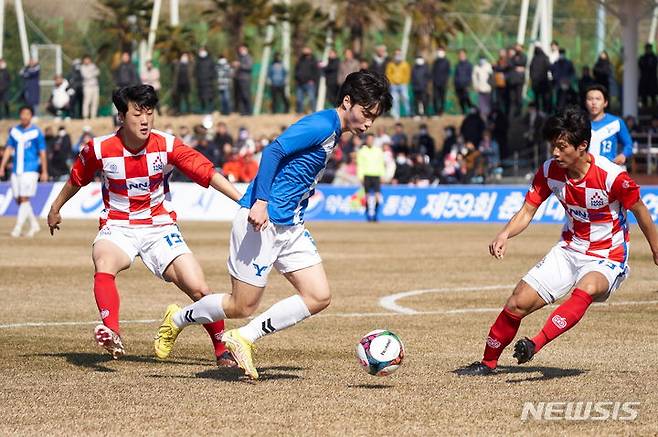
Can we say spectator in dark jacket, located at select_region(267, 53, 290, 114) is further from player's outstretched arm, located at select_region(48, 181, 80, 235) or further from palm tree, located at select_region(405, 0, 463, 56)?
player's outstretched arm, located at select_region(48, 181, 80, 235)

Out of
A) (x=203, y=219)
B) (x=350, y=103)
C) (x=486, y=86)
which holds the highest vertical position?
(x=350, y=103)

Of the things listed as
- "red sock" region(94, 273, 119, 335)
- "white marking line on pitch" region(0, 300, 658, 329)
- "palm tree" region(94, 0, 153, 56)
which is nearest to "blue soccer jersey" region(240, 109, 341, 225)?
"red sock" region(94, 273, 119, 335)

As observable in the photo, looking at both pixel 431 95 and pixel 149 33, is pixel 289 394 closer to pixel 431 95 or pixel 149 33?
pixel 431 95

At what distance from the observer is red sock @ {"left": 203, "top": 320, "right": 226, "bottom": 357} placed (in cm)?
1058

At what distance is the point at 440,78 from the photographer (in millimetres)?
41344

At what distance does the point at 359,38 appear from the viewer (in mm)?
49219

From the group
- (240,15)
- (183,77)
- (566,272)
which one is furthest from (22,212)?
(240,15)

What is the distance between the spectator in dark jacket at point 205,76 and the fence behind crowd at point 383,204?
23.0ft

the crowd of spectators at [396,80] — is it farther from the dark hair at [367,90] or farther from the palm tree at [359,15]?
the dark hair at [367,90]

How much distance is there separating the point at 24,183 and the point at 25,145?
922mm

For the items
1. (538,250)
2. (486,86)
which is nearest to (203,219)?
(486,86)

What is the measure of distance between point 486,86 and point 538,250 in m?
16.5

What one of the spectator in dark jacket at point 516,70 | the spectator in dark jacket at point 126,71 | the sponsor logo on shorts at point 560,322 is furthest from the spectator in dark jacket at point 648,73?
the sponsor logo on shorts at point 560,322

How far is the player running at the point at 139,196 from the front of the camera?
10453 millimetres
